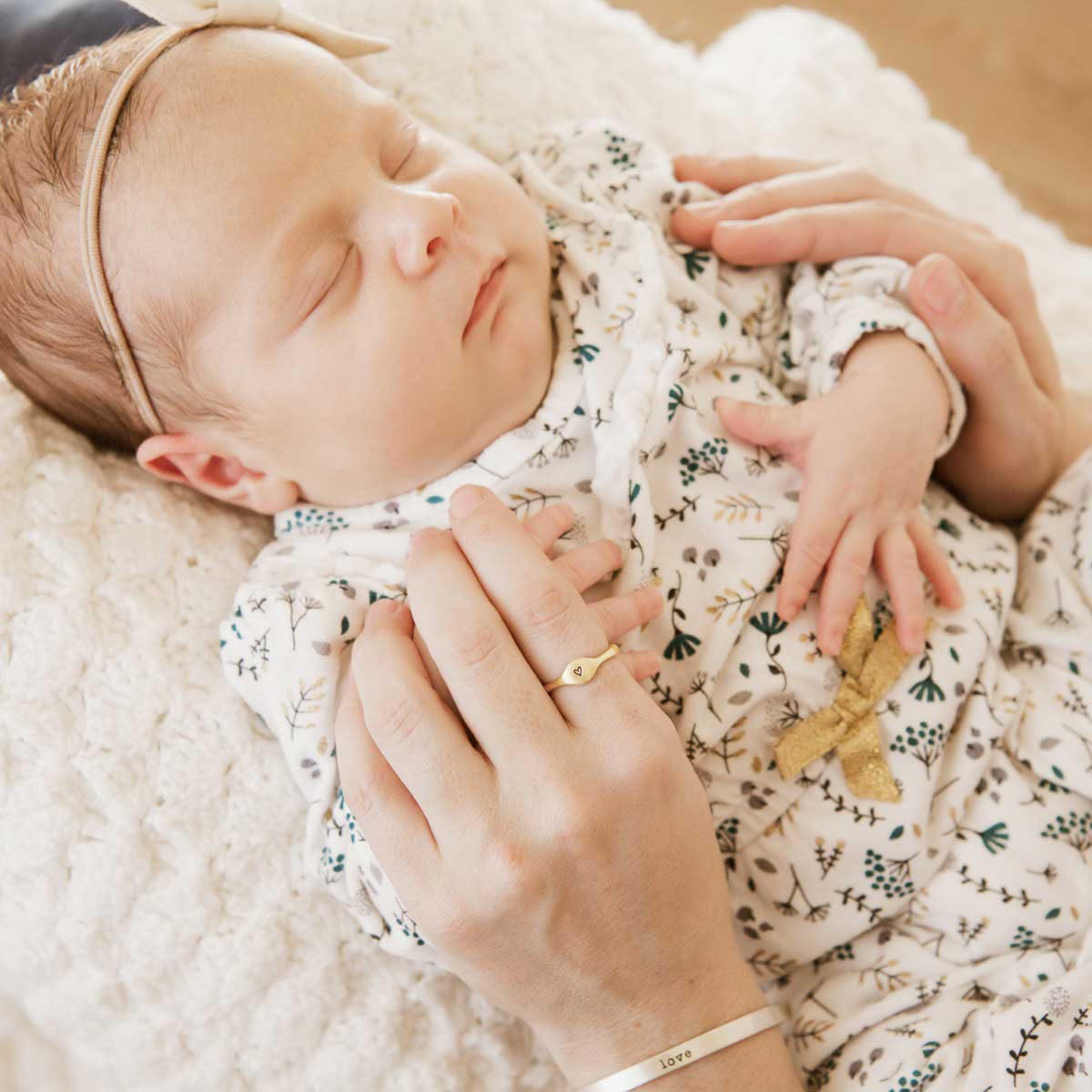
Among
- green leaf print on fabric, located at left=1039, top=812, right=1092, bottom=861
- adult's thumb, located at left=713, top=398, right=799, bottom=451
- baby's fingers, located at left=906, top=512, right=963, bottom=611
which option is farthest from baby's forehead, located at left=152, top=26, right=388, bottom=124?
green leaf print on fabric, located at left=1039, top=812, right=1092, bottom=861

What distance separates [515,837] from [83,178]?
0.79 metres

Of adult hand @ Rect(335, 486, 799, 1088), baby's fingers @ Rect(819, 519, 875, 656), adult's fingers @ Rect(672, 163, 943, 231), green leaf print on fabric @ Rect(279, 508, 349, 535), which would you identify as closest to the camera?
adult hand @ Rect(335, 486, 799, 1088)

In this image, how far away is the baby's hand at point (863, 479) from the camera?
117 cm

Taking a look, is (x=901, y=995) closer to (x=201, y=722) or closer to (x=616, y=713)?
(x=616, y=713)

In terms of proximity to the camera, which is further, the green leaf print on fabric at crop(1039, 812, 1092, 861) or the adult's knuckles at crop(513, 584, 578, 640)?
the green leaf print on fabric at crop(1039, 812, 1092, 861)

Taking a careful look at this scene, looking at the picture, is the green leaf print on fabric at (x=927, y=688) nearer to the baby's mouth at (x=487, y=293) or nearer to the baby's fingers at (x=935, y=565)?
the baby's fingers at (x=935, y=565)

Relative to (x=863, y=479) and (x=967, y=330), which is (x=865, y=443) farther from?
(x=967, y=330)

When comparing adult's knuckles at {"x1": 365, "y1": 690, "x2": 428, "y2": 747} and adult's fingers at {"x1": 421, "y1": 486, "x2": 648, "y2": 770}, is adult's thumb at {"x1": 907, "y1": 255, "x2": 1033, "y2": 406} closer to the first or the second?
adult's fingers at {"x1": 421, "y1": 486, "x2": 648, "y2": 770}

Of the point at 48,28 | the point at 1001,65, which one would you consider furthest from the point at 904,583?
the point at 1001,65

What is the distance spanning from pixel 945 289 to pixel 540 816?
31.1 inches

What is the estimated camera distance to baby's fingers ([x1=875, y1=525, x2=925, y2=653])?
117cm

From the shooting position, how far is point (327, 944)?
1117 mm

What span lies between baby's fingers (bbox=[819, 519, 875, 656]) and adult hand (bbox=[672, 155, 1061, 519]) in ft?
0.97

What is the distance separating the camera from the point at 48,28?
120 cm
